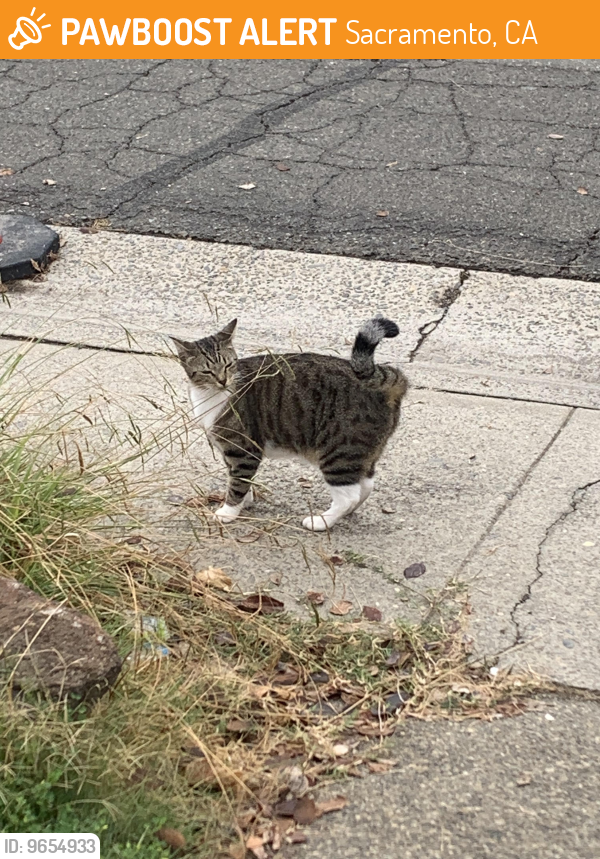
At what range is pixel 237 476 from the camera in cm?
402

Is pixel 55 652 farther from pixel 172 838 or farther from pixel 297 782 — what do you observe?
pixel 297 782

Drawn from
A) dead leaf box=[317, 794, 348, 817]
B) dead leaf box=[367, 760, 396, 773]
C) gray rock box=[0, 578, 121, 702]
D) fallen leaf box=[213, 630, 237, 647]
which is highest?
gray rock box=[0, 578, 121, 702]

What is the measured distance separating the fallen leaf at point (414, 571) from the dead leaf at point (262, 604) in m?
0.44

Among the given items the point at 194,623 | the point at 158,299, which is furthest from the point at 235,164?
the point at 194,623

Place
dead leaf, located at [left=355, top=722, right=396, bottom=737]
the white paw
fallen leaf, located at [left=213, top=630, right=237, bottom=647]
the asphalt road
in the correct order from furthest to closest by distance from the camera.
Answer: the asphalt road < the white paw < fallen leaf, located at [left=213, top=630, right=237, bottom=647] < dead leaf, located at [left=355, top=722, right=396, bottom=737]

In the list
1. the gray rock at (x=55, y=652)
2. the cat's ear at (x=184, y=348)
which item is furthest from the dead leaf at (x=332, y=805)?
the cat's ear at (x=184, y=348)

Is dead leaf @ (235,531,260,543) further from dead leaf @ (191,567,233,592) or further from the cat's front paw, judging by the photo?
dead leaf @ (191,567,233,592)

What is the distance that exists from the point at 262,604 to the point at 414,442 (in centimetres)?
122

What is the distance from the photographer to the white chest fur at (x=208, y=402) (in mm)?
4016

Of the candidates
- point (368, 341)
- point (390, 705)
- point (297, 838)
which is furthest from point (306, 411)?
point (297, 838)

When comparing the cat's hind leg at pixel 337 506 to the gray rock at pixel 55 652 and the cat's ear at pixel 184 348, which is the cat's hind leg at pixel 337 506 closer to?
the cat's ear at pixel 184 348

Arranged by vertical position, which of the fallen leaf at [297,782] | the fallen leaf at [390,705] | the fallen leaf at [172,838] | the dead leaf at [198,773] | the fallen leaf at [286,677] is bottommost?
the fallen leaf at [390,705]

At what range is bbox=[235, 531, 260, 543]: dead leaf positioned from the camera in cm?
389

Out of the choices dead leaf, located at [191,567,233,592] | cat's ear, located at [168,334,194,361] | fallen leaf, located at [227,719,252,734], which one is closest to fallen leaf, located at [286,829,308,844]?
fallen leaf, located at [227,719,252,734]
